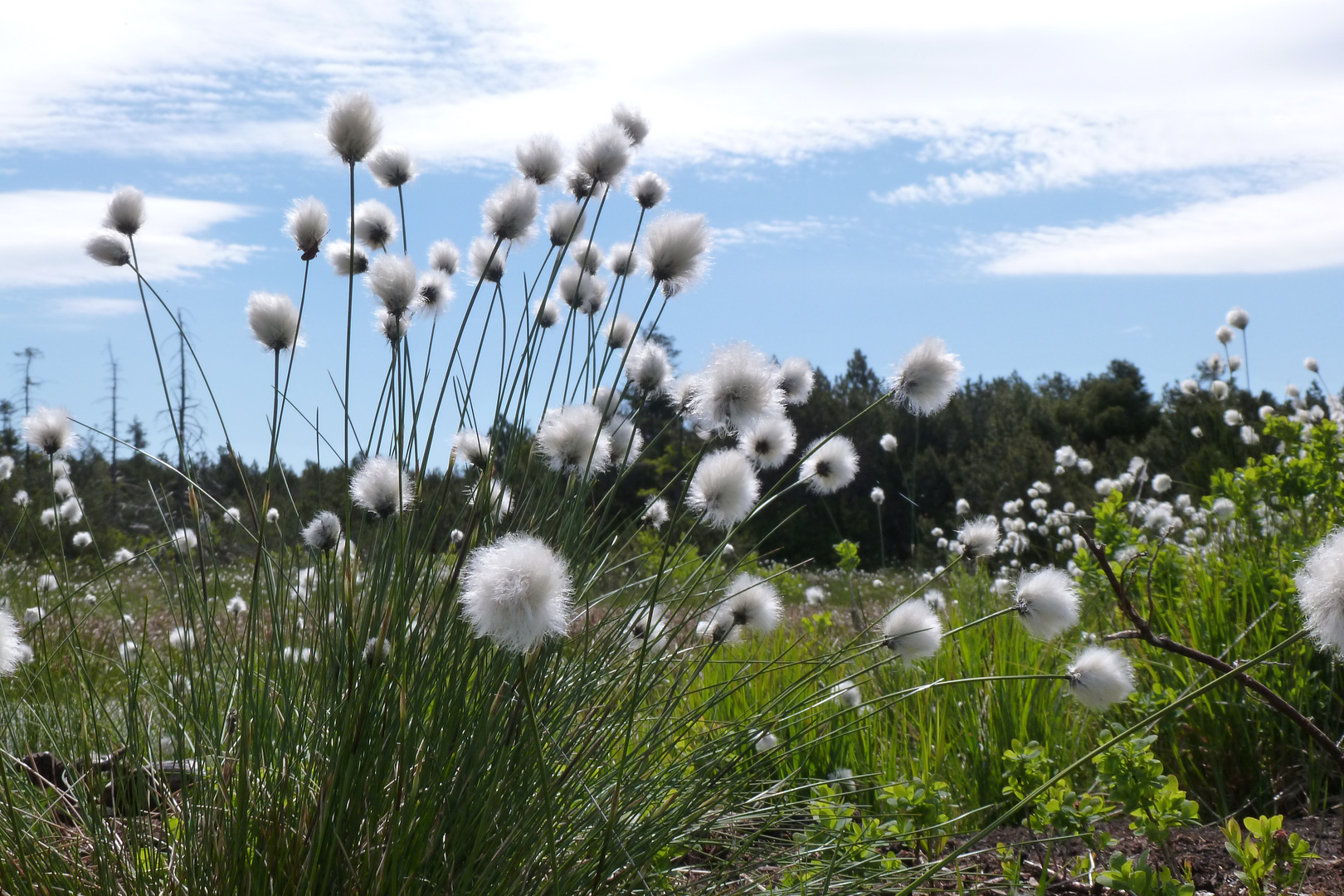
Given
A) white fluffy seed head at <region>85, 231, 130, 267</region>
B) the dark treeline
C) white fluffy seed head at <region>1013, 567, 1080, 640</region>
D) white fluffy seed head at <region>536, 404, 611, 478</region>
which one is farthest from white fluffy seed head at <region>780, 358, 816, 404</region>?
the dark treeline

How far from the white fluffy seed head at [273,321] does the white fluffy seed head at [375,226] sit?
54 cm

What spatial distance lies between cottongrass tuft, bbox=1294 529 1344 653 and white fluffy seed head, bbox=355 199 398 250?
2.44 m

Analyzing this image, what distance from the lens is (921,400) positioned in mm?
2158

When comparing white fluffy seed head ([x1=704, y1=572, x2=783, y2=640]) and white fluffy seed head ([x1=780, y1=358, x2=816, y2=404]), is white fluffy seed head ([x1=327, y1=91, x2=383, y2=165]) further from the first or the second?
white fluffy seed head ([x1=704, y1=572, x2=783, y2=640])

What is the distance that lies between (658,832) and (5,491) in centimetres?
1048

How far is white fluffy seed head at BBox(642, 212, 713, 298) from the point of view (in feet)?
7.07

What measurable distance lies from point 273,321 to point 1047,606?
1.93 m

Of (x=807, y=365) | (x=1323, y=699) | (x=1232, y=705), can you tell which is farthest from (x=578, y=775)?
(x=1323, y=699)

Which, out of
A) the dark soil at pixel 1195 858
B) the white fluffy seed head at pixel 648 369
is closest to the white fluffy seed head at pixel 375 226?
the white fluffy seed head at pixel 648 369

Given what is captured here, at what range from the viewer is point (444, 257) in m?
3.19

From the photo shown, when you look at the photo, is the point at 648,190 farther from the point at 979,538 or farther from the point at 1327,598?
A: the point at 1327,598

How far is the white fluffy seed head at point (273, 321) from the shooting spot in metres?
2.41

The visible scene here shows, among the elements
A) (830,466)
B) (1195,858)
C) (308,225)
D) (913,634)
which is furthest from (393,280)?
(1195,858)

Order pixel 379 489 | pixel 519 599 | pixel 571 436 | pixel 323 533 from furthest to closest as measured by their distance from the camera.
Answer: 1. pixel 323 533
2. pixel 379 489
3. pixel 571 436
4. pixel 519 599
